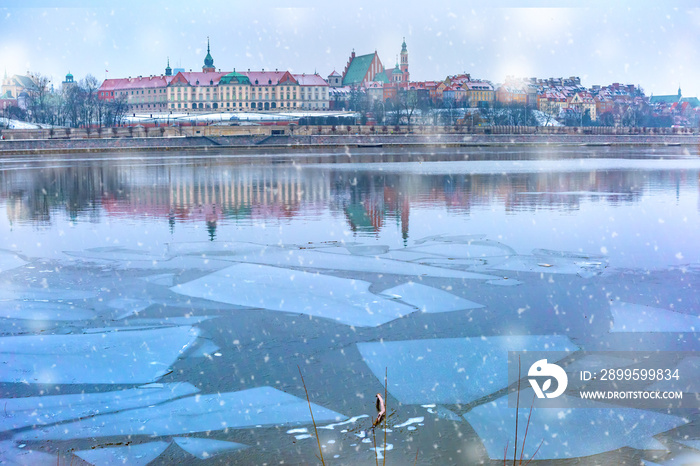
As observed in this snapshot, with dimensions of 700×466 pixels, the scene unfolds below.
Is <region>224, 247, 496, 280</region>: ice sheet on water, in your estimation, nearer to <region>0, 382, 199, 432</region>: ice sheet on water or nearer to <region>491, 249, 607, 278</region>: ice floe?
<region>491, 249, 607, 278</region>: ice floe

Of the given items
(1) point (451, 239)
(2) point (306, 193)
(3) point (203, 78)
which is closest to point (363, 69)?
(3) point (203, 78)

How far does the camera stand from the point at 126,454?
435cm

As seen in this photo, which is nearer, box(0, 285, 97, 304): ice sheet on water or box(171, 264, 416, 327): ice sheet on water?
box(171, 264, 416, 327): ice sheet on water

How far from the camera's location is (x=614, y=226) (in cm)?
1304

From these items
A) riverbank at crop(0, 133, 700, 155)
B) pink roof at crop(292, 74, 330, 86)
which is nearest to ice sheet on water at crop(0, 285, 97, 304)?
riverbank at crop(0, 133, 700, 155)

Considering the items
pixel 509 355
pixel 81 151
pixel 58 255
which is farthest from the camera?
pixel 81 151

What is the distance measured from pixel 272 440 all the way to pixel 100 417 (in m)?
1.21

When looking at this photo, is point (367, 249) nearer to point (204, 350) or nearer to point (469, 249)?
point (469, 249)

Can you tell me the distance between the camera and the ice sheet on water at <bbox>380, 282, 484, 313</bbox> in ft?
24.5

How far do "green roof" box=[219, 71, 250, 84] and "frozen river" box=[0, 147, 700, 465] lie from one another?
440 ft

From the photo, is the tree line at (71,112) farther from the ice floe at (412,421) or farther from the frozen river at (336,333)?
the ice floe at (412,421)

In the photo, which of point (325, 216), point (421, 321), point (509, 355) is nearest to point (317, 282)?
point (421, 321)

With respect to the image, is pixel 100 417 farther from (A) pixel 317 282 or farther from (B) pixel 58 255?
(B) pixel 58 255

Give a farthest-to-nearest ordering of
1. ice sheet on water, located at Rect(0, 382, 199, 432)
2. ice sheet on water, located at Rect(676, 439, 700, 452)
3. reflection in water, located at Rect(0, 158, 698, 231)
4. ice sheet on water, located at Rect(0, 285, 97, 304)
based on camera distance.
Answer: reflection in water, located at Rect(0, 158, 698, 231)
ice sheet on water, located at Rect(0, 285, 97, 304)
ice sheet on water, located at Rect(0, 382, 199, 432)
ice sheet on water, located at Rect(676, 439, 700, 452)
